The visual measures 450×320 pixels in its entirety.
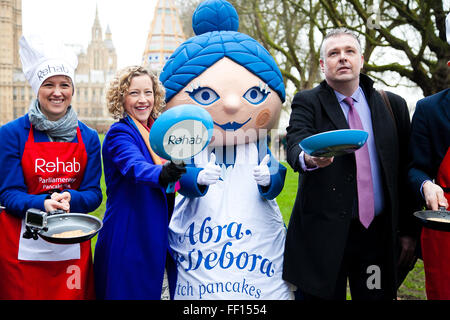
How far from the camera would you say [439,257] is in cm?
303

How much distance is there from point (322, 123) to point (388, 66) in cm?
777

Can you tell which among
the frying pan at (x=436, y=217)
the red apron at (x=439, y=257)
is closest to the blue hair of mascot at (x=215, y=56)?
the red apron at (x=439, y=257)

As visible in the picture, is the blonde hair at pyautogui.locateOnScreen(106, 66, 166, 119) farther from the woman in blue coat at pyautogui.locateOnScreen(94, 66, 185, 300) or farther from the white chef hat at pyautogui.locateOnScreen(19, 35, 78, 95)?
the white chef hat at pyautogui.locateOnScreen(19, 35, 78, 95)

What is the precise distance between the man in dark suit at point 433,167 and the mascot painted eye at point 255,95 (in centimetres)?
110

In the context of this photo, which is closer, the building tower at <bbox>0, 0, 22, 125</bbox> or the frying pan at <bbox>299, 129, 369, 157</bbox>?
the frying pan at <bbox>299, 129, 369, 157</bbox>

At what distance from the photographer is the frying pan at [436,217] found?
2613 mm

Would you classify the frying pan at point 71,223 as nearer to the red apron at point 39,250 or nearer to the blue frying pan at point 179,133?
the red apron at point 39,250

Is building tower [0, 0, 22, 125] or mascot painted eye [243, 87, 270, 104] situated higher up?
building tower [0, 0, 22, 125]

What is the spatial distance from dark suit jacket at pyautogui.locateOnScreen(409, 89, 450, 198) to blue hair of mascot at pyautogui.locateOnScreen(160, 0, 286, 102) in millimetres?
1104

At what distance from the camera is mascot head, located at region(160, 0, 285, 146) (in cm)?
355

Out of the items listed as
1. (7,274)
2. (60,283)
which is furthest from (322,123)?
(7,274)

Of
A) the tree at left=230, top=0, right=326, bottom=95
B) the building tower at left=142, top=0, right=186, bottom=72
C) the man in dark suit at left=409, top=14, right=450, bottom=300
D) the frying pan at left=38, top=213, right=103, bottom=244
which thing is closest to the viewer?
the frying pan at left=38, top=213, right=103, bottom=244

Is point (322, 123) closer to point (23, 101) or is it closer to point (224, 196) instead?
point (224, 196)

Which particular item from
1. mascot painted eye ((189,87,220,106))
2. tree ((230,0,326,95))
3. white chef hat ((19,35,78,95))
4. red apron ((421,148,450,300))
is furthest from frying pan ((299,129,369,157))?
tree ((230,0,326,95))
